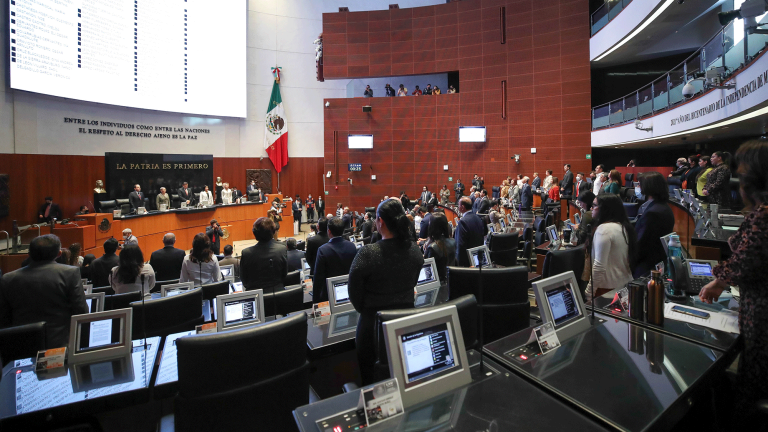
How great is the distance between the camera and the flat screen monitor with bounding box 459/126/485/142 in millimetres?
14945

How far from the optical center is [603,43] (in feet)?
40.7

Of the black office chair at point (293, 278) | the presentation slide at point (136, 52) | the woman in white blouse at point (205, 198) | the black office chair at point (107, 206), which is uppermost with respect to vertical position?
the presentation slide at point (136, 52)

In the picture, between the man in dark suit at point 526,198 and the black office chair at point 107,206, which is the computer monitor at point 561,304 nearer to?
the man in dark suit at point 526,198

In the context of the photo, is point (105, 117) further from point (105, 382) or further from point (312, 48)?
point (105, 382)

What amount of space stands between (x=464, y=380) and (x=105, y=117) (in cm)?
1415

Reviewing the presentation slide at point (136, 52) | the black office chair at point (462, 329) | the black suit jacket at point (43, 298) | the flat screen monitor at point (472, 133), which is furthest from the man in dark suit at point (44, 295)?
the flat screen monitor at point (472, 133)

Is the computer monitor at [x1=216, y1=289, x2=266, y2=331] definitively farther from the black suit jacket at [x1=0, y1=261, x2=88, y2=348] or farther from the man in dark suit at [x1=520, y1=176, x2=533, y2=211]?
the man in dark suit at [x1=520, y1=176, x2=533, y2=211]

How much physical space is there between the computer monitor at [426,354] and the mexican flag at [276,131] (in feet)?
52.3

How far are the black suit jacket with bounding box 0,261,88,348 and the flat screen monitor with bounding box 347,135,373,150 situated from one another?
13.7m

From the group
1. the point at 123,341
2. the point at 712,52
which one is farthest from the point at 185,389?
the point at 712,52

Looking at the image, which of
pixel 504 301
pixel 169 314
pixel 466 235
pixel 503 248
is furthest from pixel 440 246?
pixel 169 314

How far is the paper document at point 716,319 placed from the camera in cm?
202

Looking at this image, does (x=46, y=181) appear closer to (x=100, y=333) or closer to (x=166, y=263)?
(x=166, y=263)

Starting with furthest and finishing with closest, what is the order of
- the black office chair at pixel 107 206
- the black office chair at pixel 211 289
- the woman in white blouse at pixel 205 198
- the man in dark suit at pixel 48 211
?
1. the woman in white blouse at pixel 205 198
2. the man in dark suit at pixel 48 211
3. the black office chair at pixel 107 206
4. the black office chair at pixel 211 289
